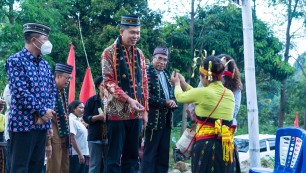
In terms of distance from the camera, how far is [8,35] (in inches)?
584

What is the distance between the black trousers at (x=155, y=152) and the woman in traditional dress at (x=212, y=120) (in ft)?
3.79

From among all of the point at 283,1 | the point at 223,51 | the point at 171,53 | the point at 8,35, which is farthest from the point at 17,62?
the point at 283,1

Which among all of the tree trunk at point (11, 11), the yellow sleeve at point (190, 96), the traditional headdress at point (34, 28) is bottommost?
the yellow sleeve at point (190, 96)

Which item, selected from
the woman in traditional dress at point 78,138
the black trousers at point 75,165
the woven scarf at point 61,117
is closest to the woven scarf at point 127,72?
the woven scarf at point 61,117

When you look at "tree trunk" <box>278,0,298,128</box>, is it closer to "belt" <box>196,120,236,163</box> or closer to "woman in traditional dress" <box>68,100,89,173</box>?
"woman in traditional dress" <box>68,100,89,173</box>

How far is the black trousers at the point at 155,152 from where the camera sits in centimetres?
690

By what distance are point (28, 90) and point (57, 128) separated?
182 cm

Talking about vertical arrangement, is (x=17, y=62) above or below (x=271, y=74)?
below

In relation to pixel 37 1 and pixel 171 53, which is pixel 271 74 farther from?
pixel 37 1

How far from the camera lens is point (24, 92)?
5086 millimetres

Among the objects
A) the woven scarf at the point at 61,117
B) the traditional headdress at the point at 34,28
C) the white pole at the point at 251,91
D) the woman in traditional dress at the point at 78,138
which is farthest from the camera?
the woman in traditional dress at the point at 78,138

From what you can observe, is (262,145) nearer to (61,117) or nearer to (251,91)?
(251,91)

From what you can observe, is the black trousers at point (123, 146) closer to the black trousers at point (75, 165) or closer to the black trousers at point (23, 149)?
the black trousers at point (23, 149)

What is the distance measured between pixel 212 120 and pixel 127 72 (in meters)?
1.07
